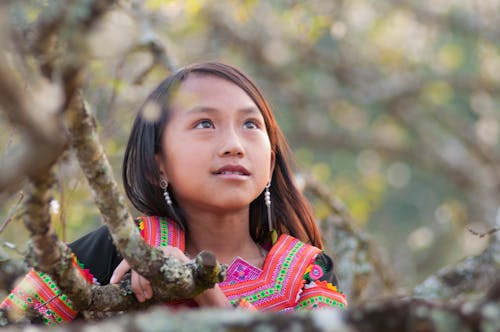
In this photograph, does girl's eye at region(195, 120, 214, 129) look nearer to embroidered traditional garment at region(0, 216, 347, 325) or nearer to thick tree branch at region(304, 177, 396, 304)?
embroidered traditional garment at region(0, 216, 347, 325)

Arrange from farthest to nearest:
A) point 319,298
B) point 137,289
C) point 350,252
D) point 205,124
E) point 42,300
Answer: point 350,252 < point 205,124 < point 319,298 < point 42,300 < point 137,289

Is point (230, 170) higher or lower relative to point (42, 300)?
higher

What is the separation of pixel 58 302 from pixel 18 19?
3.07 ft

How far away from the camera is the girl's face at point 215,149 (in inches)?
119

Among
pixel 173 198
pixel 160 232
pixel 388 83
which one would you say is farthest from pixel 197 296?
pixel 388 83

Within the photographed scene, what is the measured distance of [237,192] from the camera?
3.03 meters

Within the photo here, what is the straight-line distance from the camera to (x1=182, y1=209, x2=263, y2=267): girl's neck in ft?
10.3

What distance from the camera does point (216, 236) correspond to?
3.17m

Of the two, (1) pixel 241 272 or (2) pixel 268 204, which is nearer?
(1) pixel 241 272

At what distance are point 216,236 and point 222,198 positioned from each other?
8.0 inches

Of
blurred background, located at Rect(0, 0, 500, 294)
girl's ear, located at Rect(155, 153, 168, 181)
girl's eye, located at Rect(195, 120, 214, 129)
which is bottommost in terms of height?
girl's ear, located at Rect(155, 153, 168, 181)

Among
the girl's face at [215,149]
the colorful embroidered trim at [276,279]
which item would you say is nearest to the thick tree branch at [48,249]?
the colorful embroidered trim at [276,279]

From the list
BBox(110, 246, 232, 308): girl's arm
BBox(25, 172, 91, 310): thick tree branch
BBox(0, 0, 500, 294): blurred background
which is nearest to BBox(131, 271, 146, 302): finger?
BBox(110, 246, 232, 308): girl's arm

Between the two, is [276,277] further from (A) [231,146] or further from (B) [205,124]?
(B) [205,124]
